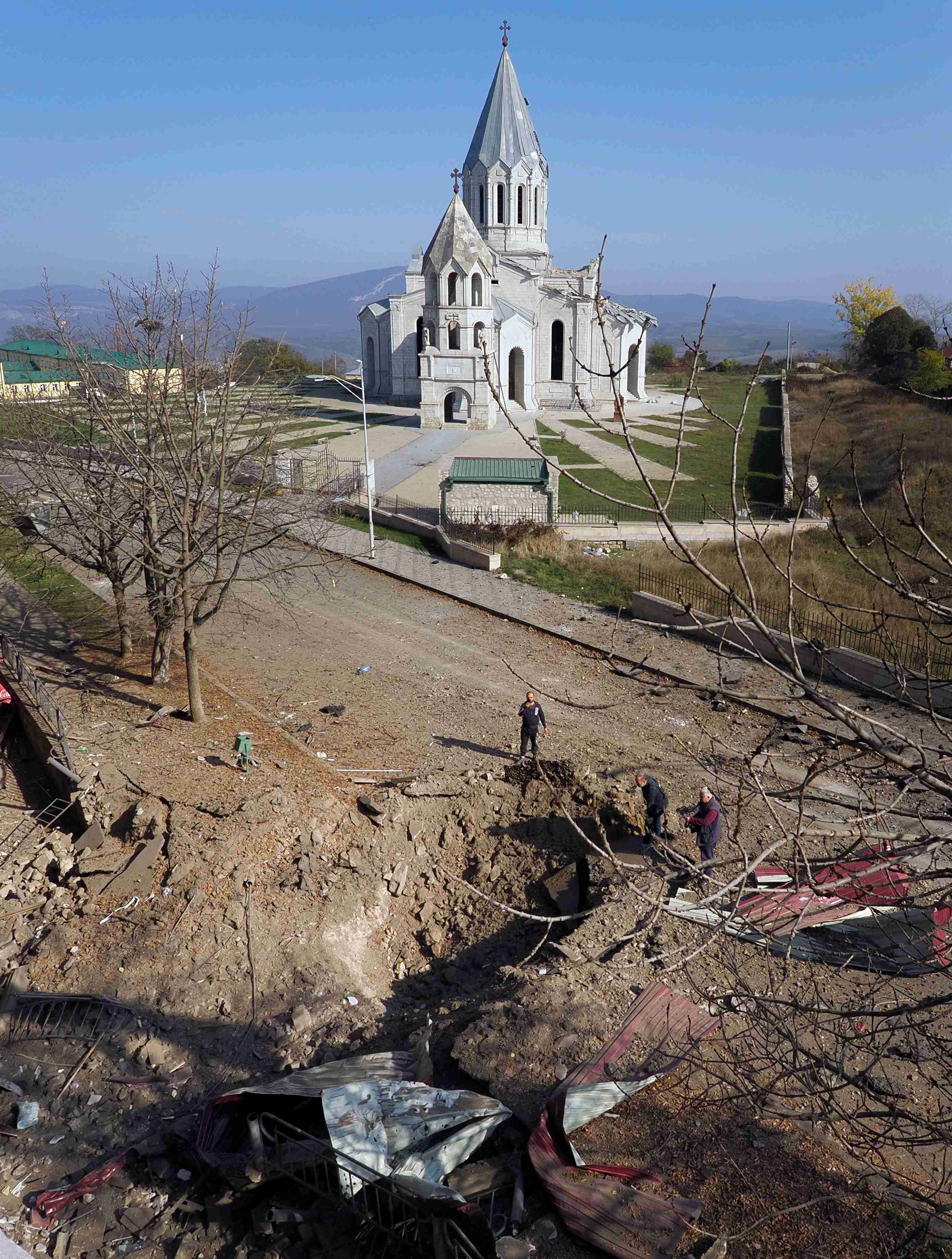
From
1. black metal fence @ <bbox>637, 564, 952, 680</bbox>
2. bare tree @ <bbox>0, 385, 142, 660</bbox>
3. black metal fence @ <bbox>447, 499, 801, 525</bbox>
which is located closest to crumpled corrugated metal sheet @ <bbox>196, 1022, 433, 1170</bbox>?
bare tree @ <bbox>0, 385, 142, 660</bbox>

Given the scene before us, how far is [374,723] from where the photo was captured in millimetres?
14695

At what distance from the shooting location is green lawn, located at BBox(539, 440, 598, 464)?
3819 centimetres

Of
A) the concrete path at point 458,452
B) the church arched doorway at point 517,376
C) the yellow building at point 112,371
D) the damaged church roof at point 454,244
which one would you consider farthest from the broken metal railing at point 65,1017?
the church arched doorway at point 517,376

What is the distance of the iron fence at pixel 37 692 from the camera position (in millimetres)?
12680

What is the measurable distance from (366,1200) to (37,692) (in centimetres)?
1003

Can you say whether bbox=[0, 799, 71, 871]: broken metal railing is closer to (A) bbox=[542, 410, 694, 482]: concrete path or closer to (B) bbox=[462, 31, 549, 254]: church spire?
(A) bbox=[542, 410, 694, 482]: concrete path

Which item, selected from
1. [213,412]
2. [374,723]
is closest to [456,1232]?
[374,723]

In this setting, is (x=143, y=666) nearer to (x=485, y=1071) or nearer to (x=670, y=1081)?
(x=485, y=1071)

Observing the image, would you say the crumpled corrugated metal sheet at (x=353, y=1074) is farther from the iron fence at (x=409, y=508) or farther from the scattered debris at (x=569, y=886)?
the iron fence at (x=409, y=508)

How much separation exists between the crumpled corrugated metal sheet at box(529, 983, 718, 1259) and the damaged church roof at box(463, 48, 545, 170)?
54.4m

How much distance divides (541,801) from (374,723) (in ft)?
11.7

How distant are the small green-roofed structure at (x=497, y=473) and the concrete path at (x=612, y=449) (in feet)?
20.4

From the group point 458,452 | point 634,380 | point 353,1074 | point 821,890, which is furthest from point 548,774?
point 634,380

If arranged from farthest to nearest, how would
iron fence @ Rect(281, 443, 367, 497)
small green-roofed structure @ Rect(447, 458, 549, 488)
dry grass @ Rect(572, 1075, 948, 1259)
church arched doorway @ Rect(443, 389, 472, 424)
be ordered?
church arched doorway @ Rect(443, 389, 472, 424) → iron fence @ Rect(281, 443, 367, 497) → small green-roofed structure @ Rect(447, 458, 549, 488) → dry grass @ Rect(572, 1075, 948, 1259)
